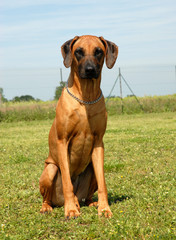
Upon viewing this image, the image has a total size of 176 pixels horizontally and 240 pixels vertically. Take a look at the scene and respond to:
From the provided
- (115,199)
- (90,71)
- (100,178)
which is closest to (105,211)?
→ (100,178)

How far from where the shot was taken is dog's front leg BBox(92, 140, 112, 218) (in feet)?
14.5

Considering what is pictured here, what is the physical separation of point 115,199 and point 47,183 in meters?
1.05

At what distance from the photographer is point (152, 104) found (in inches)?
874

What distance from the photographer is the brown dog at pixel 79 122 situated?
4320mm

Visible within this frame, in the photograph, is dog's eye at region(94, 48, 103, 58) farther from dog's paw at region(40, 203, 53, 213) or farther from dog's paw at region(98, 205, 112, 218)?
dog's paw at region(40, 203, 53, 213)

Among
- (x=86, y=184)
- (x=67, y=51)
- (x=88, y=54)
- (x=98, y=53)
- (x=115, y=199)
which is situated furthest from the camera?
(x=115, y=199)

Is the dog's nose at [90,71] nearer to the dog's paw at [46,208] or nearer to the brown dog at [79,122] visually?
the brown dog at [79,122]

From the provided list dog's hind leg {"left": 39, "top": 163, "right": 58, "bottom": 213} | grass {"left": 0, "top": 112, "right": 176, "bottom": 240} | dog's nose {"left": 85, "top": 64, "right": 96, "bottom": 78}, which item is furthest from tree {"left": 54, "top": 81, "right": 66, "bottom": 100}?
dog's nose {"left": 85, "top": 64, "right": 96, "bottom": 78}

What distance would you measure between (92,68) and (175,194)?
2116 millimetres

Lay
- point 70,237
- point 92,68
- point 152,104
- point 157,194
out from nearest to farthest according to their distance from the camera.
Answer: point 70,237
point 92,68
point 157,194
point 152,104

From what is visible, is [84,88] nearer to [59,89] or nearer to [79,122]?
[79,122]

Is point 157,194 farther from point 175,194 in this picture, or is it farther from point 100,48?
point 100,48

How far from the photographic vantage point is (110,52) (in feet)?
14.8

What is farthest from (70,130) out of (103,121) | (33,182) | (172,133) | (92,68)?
(172,133)
